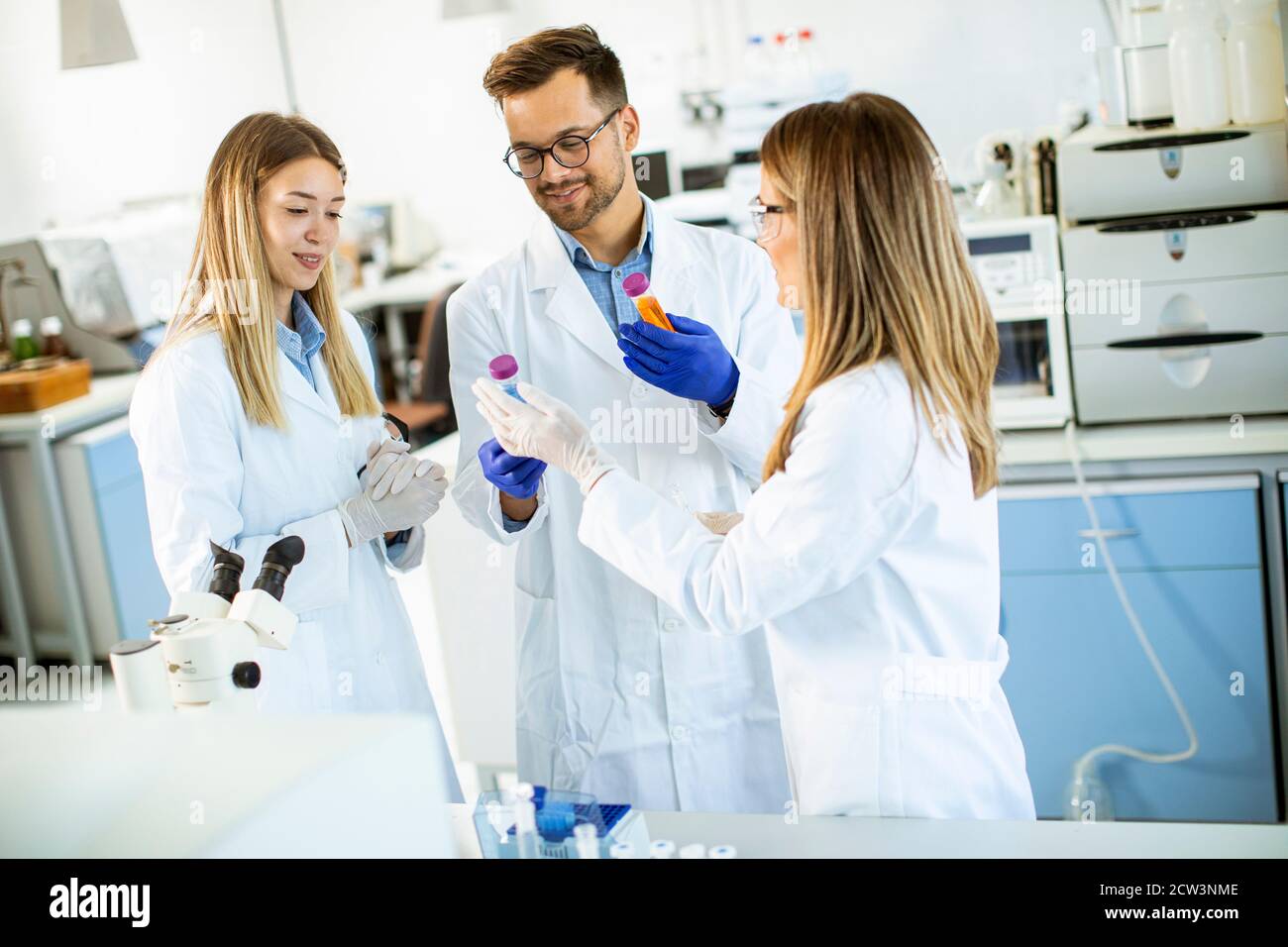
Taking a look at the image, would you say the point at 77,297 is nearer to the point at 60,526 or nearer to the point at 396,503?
the point at 60,526

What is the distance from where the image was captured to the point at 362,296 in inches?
186

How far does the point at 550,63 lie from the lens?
1489 mm

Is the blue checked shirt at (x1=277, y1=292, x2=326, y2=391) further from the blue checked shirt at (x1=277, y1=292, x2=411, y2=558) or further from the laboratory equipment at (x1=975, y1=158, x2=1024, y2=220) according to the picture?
the laboratory equipment at (x1=975, y1=158, x2=1024, y2=220)

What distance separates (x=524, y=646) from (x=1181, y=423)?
4.28 ft

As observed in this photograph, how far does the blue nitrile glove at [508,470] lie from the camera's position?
4.69ft

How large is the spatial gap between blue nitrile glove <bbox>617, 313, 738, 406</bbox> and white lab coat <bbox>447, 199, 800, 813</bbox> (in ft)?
0.41

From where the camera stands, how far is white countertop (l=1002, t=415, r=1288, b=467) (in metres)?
2.10

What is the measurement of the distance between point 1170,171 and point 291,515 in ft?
5.20

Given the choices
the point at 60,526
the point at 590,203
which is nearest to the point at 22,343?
the point at 60,526

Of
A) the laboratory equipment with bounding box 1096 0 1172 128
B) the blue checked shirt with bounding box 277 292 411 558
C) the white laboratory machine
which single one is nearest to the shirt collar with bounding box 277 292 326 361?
the blue checked shirt with bounding box 277 292 411 558
